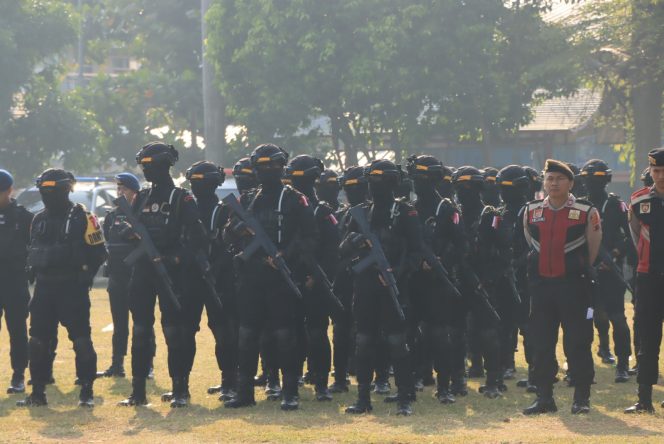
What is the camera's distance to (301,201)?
10469 mm

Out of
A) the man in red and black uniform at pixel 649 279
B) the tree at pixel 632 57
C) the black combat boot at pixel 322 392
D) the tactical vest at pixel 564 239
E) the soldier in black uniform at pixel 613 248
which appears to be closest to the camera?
the tactical vest at pixel 564 239

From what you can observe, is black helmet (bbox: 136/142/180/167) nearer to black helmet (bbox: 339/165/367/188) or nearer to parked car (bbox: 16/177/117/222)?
black helmet (bbox: 339/165/367/188)

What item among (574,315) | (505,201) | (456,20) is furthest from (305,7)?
(574,315)

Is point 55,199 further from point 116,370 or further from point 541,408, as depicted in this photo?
point 541,408

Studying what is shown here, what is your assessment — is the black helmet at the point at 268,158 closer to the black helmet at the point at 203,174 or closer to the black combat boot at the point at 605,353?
the black helmet at the point at 203,174

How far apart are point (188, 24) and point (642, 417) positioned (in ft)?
115

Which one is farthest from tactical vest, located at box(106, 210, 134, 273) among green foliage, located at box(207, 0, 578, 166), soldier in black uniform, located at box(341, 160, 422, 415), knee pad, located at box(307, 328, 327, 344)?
green foliage, located at box(207, 0, 578, 166)

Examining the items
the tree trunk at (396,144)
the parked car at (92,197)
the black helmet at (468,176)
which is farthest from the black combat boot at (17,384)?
the tree trunk at (396,144)

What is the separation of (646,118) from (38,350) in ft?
75.6

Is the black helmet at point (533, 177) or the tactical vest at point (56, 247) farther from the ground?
the black helmet at point (533, 177)

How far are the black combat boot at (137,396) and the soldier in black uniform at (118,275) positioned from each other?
6.03 feet

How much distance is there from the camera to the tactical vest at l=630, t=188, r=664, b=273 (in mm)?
10055

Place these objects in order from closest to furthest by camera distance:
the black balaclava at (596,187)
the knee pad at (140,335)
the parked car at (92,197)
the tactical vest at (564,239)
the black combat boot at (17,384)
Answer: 1. the tactical vest at (564,239)
2. the knee pad at (140,335)
3. the black combat boot at (17,384)
4. the black balaclava at (596,187)
5. the parked car at (92,197)

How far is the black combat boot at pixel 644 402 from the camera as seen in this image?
1014cm
